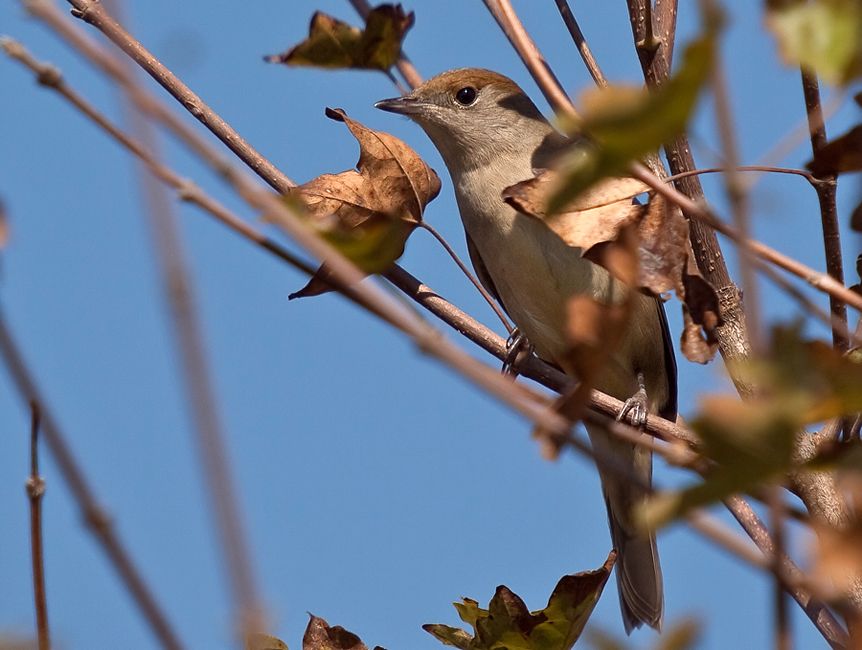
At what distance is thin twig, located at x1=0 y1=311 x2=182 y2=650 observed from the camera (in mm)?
1089

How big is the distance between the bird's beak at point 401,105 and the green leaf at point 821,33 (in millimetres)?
4608

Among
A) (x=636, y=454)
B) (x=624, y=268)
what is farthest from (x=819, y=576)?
(x=636, y=454)

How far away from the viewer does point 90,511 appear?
1.16m

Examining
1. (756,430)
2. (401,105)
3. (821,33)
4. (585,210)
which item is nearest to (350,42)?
(585,210)

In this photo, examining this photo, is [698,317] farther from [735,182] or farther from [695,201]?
[735,182]

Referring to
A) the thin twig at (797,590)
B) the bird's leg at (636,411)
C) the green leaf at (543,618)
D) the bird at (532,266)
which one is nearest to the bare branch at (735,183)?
the thin twig at (797,590)

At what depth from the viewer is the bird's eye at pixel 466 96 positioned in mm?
6180

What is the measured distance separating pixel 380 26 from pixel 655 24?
87 cm

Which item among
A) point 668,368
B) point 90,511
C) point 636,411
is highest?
point 668,368

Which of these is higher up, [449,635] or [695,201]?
[695,201]

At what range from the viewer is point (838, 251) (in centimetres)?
292

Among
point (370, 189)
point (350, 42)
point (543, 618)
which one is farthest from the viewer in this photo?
point (370, 189)

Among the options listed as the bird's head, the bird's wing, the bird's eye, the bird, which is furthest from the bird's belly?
the bird's eye

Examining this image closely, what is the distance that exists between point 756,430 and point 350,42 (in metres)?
2.33
